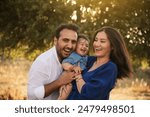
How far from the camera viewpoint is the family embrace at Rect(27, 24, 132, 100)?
434cm

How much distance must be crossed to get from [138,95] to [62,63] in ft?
15.1

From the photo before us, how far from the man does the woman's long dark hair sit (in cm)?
36

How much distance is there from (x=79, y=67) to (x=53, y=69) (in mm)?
283

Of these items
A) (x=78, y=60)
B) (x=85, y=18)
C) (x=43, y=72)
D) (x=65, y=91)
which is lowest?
(x=65, y=91)

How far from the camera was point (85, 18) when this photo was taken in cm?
866

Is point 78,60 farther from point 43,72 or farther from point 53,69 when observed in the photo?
point 43,72

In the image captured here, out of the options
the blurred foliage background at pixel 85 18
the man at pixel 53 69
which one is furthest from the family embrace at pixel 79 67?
the blurred foliage background at pixel 85 18

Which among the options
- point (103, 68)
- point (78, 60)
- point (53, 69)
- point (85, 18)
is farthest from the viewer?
point (85, 18)

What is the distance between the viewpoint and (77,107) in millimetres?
4848

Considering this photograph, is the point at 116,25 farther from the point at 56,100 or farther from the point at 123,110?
the point at 56,100

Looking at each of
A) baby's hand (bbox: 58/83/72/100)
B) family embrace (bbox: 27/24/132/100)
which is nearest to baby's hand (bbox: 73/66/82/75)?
family embrace (bbox: 27/24/132/100)

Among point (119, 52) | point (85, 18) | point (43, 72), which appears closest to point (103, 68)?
point (119, 52)

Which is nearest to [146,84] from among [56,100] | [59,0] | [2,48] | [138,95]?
[138,95]

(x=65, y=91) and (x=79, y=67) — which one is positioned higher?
(x=79, y=67)
